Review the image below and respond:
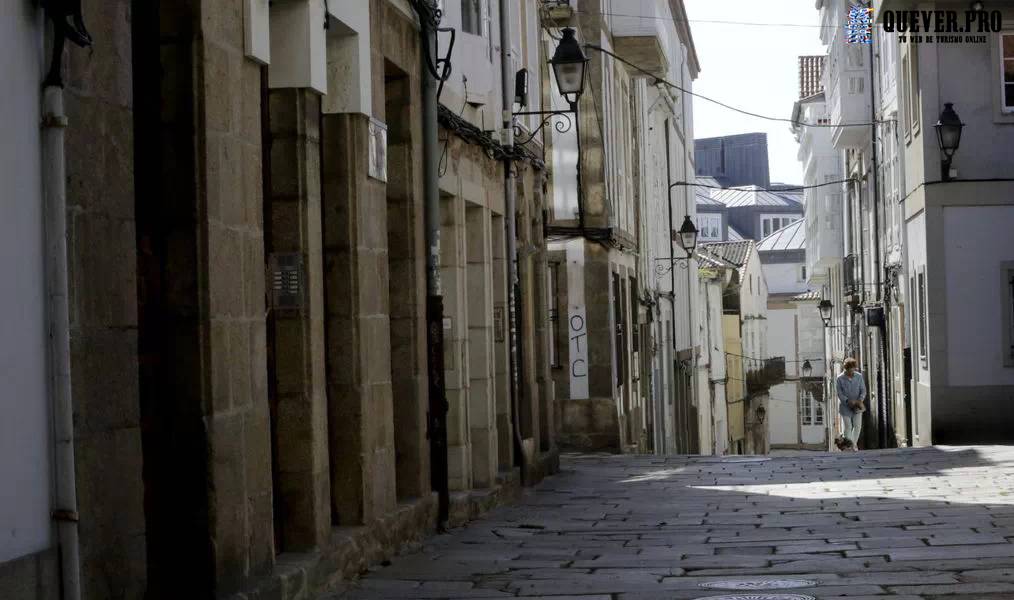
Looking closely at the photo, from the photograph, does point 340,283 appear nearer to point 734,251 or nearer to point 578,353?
point 578,353

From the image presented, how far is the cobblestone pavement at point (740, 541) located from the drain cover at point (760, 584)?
1 centimetres

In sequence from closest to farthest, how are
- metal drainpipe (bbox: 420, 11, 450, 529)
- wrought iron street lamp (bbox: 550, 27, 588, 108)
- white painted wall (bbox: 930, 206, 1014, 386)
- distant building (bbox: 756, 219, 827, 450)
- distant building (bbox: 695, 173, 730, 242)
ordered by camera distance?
metal drainpipe (bbox: 420, 11, 450, 529) → wrought iron street lamp (bbox: 550, 27, 588, 108) → white painted wall (bbox: 930, 206, 1014, 386) → distant building (bbox: 756, 219, 827, 450) → distant building (bbox: 695, 173, 730, 242)

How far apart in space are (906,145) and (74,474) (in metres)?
23.1

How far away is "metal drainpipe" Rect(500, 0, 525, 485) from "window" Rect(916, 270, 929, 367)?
34.2 ft

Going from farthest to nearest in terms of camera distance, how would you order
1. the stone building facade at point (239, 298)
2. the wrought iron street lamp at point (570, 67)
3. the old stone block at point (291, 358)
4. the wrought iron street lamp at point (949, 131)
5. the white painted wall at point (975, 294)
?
the white painted wall at point (975, 294) → the wrought iron street lamp at point (949, 131) → the wrought iron street lamp at point (570, 67) → the old stone block at point (291, 358) → the stone building facade at point (239, 298)

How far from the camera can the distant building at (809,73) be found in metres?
70.5

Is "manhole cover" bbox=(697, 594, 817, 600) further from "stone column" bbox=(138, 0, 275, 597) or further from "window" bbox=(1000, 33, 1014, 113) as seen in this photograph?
"window" bbox=(1000, 33, 1014, 113)

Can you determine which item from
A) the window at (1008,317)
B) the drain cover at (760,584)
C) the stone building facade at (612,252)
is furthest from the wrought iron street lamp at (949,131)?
the drain cover at (760,584)

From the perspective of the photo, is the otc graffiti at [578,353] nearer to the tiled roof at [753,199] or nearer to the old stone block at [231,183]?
the old stone block at [231,183]

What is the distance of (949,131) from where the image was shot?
24.0m

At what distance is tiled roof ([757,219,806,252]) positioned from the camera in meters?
92.8

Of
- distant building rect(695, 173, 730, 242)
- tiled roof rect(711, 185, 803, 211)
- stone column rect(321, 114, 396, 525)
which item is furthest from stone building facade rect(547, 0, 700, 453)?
tiled roof rect(711, 185, 803, 211)

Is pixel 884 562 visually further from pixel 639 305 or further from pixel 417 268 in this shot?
pixel 639 305

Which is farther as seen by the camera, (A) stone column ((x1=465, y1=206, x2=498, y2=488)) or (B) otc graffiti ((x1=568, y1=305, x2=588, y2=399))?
(B) otc graffiti ((x1=568, y1=305, x2=588, y2=399))
